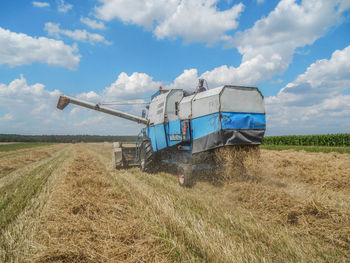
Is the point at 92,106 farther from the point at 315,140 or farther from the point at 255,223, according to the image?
Result: the point at 315,140

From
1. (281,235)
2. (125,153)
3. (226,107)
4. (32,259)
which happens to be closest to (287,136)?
(125,153)

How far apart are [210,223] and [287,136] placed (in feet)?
98.6

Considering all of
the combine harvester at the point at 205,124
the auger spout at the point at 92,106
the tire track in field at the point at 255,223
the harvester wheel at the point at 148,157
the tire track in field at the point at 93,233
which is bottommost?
the tire track in field at the point at 255,223

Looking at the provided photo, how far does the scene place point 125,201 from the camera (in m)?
4.54

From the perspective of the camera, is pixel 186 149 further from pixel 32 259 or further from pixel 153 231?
pixel 32 259

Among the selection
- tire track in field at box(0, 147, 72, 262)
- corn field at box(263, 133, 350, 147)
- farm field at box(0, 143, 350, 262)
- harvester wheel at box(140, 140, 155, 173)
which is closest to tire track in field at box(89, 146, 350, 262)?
farm field at box(0, 143, 350, 262)

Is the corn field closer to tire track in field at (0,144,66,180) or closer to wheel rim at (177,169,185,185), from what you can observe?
wheel rim at (177,169,185,185)

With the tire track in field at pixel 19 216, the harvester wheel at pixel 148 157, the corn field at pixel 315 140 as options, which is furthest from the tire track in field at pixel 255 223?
the corn field at pixel 315 140

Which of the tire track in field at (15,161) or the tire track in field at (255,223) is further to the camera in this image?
the tire track in field at (15,161)

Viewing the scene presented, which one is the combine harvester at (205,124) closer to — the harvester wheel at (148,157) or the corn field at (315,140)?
the harvester wheel at (148,157)

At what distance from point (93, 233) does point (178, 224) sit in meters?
1.23

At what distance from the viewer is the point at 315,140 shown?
992 inches

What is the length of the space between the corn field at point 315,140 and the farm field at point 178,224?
847 inches

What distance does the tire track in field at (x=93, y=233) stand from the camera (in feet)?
8.17
